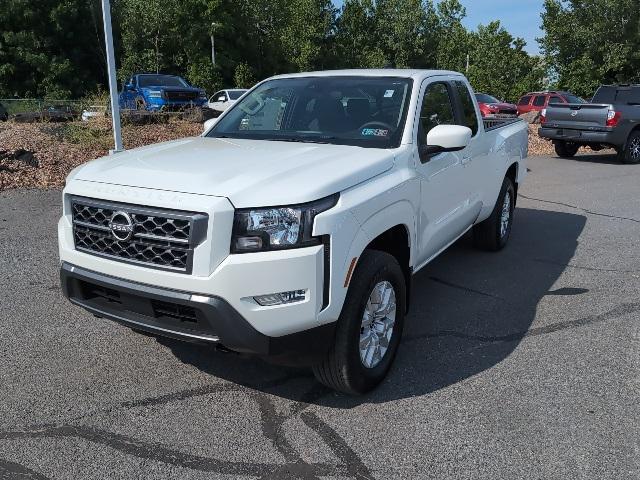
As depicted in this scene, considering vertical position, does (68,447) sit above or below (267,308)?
below

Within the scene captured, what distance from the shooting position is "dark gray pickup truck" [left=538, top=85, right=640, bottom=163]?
46.8 feet

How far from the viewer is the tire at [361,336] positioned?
3.28 metres

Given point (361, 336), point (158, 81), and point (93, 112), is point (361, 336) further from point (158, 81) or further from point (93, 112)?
point (158, 81)

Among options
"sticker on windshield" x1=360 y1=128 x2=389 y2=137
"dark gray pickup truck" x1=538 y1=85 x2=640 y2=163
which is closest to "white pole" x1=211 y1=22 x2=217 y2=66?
"dark gray pickup truck" x1=538 y1=85 x2=640 y2=163

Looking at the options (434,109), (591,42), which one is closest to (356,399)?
(434,109)

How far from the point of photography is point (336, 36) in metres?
49.6

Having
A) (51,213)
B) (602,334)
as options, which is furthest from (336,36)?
(602,334)

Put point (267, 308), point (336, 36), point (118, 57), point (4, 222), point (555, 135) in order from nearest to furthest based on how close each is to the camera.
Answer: point (267, 308), point (4, 222), point (555, 135), point (118, 57), point (336, 36)

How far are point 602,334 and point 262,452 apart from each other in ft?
9.24

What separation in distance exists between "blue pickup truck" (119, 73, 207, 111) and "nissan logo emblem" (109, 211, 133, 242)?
590 inches

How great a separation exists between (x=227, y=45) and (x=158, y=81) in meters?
22.5

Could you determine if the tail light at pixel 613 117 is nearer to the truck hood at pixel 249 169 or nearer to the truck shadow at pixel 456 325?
the truck shadow at pixel 456 325

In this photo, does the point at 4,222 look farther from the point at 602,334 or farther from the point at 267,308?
the point at 602,334

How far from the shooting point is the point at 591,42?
37438 millimetres
